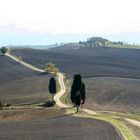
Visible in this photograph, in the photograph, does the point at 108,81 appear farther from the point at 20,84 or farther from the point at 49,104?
the point at 49,104

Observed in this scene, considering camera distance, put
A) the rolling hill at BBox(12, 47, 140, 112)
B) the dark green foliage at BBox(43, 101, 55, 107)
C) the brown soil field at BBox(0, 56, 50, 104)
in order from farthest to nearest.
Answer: the brown soil field at BBox(0, 56, 50, 104), the rolling hill at BBox(12, 47, 140, 112), the dark green foliage at BBox(43, 101, 55, 107)

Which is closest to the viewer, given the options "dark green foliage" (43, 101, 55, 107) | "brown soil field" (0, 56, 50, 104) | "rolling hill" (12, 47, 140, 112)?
"dark green foliage" (43, 101, 55, 107)

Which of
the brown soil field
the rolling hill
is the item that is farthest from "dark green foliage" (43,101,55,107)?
the rolling hill

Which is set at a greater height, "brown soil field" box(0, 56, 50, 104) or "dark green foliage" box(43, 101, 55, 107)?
"dark green foliage" box(43, 101, 55, 107)

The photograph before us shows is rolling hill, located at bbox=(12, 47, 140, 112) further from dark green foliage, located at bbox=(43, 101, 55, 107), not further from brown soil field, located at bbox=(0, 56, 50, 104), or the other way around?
brown soil field, located at bbox=(0, 56, 50, 104)

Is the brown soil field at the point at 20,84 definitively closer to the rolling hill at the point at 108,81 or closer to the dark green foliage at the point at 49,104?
the dark green foliage at the point at 49,104

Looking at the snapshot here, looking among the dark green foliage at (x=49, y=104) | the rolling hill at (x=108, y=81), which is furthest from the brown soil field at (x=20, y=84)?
the rolling hill at (x=108, y=81)

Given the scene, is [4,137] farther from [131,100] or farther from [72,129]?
[131,100]

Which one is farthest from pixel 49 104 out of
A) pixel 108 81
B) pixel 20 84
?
pixel 20 84

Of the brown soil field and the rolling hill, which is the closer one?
the rolling hill

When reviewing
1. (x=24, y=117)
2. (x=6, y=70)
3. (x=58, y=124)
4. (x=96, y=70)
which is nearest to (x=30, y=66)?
(x=6, y=70)

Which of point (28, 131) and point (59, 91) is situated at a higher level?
point (28, 131)
